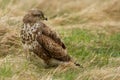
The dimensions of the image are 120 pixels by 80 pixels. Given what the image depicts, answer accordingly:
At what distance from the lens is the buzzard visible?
9.38 m

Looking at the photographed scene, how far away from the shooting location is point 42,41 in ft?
31.0

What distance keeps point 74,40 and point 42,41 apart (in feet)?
5.14

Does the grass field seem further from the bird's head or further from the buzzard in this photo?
the bird's head

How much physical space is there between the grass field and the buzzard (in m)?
0.17

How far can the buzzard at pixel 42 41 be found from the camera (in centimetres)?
938

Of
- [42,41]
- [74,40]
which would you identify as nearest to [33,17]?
[42,41]

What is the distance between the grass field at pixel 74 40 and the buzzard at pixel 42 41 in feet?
0.55

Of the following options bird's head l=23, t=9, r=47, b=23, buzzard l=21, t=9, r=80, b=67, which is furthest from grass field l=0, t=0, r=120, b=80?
bird's head l=23, t=9, r=47, b=23

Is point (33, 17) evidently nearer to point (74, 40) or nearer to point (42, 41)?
point (42, 41)

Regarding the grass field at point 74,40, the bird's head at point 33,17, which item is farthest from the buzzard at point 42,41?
the grass field at point 74,40

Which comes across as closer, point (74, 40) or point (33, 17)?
point (33, 17)

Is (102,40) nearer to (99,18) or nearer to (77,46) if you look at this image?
(77,46)

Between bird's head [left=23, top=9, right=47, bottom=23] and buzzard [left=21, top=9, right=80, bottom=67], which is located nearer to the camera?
buzzard [left=21, top=9, right=80, bottom=67]

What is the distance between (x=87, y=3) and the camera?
49.0ft
